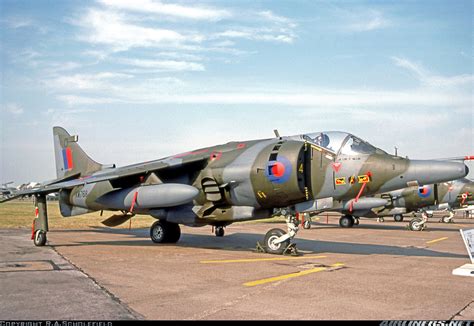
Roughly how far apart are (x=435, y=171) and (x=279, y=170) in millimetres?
3645

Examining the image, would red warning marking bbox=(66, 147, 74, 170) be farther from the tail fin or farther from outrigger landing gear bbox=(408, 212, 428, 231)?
outrigger landing gear bbox=(408, 212, 428, 231)

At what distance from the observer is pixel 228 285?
7402mm

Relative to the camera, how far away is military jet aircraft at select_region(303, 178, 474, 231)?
2348cm

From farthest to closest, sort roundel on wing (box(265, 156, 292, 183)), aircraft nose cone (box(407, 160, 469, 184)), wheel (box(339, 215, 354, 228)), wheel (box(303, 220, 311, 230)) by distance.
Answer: wheel (box(339, 215, 354, 228)) < wheel (box(303, 220, 311, 230)) < roundel on wing (box(265, 156, 292, 183)) < aircraft nose cone (box(407, 160, 469, 184))

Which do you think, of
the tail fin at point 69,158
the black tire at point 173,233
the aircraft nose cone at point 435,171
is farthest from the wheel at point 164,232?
the aircraft nose cone at point 435,171

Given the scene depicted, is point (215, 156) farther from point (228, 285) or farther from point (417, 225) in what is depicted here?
point (417, 225)

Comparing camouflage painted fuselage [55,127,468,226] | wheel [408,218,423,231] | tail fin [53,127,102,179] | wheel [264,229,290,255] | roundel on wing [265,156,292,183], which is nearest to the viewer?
camouflage painted fuselage [55,127,468,226]

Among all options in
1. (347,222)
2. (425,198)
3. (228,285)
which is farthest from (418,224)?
(228,285)

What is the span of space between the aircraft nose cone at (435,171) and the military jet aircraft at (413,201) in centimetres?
1278

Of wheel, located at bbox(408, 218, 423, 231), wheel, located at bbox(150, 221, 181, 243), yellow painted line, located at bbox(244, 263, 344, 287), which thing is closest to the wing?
wheel, located at bbox(150, 221, 181, 243)

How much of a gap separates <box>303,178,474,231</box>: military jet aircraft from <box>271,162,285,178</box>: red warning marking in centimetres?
1244

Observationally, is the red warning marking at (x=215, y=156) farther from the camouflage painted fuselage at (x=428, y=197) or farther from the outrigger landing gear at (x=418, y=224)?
the outrigger landing gear at (x=418, y=224)

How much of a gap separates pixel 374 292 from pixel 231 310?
2.54 meters

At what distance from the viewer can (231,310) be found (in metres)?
5.63
